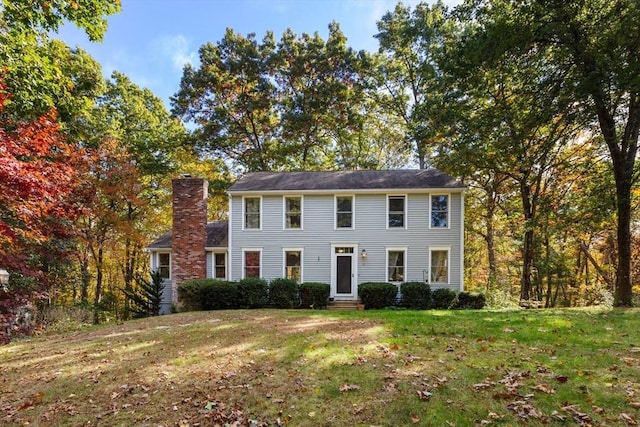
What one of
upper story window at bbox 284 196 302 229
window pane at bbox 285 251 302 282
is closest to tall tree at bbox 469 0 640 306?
upper story window at bbox 284 196 302 229

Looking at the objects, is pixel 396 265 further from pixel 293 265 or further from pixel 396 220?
pixel 293 265

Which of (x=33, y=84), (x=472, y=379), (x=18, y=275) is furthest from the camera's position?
(x=18, y=275)

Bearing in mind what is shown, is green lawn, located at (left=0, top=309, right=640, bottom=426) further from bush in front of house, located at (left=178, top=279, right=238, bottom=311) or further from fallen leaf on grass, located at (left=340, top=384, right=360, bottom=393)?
bush in front of house, located at (left=178, top=279, right=238, bottom=311)

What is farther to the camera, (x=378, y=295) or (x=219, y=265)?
(x=219, y=265)

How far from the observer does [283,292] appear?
13.4m

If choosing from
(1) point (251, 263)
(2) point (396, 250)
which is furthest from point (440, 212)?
(1) point (251, 263)

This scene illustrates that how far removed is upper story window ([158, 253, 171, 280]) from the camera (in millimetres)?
15883

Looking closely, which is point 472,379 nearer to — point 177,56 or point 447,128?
point 447,128

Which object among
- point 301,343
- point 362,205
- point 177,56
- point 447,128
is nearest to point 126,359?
point 301,343

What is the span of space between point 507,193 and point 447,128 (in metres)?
9.14

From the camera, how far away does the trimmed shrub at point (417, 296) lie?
13.1 meters

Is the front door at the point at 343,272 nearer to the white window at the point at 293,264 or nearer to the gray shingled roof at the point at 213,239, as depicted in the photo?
the white window at the point at 293,264

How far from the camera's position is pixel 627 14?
7559 millimetres

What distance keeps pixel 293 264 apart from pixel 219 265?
348 cm
